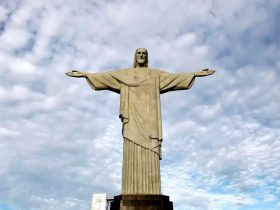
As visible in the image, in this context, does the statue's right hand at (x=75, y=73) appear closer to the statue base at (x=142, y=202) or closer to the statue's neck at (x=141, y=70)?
the statue's neck at (x=141, y=70)

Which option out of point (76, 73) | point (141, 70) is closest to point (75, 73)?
point (76, 73)

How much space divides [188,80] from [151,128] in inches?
85.9

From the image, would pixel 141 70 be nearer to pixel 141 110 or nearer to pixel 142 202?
pixel 141 110

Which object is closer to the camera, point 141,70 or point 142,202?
point 142,202

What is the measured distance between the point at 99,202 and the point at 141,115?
10.9m

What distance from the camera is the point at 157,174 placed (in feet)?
33.7

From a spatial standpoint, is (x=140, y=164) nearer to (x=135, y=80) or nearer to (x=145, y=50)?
(x=135, y=80)

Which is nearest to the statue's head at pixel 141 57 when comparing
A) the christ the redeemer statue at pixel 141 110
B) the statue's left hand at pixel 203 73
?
the christ the redeemer statue at pixel 141 110

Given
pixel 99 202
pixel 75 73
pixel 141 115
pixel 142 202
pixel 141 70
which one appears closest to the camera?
pixel 142 202

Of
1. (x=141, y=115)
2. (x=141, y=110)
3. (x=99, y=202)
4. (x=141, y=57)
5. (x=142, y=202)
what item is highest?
(x=141, y=57)

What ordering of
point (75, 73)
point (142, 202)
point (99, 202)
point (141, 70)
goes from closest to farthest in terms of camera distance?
point (142, 202), point (75, 73), point (141, 70), point (99, 202)

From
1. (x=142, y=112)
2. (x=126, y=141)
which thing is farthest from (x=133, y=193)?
(x=142, y=112)

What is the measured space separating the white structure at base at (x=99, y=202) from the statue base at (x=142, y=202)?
10.9 m

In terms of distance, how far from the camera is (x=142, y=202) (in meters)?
9.54
